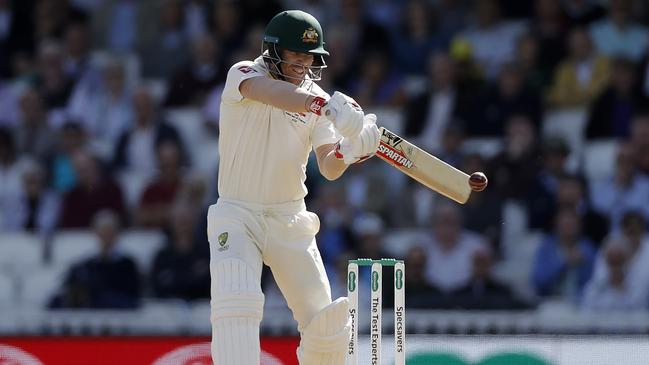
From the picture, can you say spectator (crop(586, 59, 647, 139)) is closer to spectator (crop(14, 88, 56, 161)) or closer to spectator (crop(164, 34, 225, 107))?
spectator (crop(164, 34, 225, 107))

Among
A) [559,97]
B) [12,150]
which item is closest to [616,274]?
[559,97]

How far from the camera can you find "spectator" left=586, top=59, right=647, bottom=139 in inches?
332

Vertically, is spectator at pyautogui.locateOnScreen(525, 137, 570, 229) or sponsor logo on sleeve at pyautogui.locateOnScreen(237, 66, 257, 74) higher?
spectator at pyautogui.locateOnScreen(525, 137, 570, 229)

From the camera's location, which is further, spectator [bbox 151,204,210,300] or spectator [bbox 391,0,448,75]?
spectator [bbox 391,0,448,75]

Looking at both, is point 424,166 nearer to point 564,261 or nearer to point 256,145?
point 256,145

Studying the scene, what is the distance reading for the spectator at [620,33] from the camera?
880 cm

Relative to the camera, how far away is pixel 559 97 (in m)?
8.70

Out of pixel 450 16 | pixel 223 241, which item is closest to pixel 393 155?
pixel 223 241

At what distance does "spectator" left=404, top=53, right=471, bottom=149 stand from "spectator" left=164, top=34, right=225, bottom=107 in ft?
4.39

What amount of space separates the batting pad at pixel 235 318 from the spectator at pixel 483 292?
2833 mm

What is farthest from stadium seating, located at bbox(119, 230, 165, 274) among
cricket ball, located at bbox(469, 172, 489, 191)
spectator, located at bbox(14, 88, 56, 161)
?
cricket ball, located at bbox(469, 172, 489, 191)

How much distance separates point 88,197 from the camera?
886 centimetres

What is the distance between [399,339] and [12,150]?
194 inches

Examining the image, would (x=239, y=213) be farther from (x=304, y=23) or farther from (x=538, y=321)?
(x=538, y=321)
